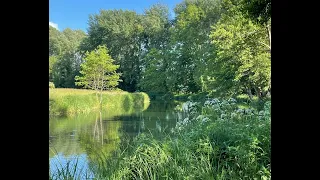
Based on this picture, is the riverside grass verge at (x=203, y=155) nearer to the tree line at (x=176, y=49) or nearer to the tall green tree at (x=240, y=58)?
the tall green tree at (x=240, y=58)

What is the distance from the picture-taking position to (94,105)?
703 cm

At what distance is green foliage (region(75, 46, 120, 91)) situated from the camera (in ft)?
21.7

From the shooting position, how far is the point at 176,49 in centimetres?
818

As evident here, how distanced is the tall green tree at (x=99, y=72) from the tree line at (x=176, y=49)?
321 mm

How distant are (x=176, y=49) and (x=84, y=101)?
2.69 metres

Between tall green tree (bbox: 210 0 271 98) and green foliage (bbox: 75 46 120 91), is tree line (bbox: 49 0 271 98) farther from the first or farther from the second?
green foliage (bbox: 75 46 120 91)

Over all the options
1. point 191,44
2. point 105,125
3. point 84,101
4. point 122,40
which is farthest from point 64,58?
point 191,44

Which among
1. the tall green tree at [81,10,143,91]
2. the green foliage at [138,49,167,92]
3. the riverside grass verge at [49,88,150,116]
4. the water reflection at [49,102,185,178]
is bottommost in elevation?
the water reflection at [49,102,185,178]

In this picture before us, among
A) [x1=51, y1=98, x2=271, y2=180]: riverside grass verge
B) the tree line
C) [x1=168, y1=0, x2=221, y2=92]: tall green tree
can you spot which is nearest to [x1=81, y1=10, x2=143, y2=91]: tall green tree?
the tree line

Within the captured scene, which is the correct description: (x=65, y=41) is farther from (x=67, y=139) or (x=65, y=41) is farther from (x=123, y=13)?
(x=67, y=139)

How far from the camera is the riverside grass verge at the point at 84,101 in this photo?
657cm

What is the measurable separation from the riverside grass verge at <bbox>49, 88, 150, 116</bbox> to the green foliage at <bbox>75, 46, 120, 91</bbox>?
0.20 meters
